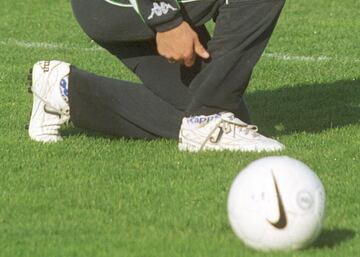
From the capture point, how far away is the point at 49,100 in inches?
252

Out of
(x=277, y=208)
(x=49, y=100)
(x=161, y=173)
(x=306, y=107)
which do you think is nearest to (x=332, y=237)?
(x=277, y=208)

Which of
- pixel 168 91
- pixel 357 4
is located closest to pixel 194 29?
pixel 168 91

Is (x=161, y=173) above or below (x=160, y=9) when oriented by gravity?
below

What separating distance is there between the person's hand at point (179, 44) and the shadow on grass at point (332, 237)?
1512 millimetres

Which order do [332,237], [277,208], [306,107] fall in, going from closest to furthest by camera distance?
[277,208] → [332,237] → [306,107]

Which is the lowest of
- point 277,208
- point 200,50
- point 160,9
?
point 200,50

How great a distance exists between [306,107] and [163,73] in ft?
4.00

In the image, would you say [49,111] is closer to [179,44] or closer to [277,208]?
[179,44]

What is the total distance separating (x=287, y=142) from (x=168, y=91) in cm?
69

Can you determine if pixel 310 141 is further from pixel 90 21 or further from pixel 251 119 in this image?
pixel 90 21

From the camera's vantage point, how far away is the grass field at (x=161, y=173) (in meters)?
4.53

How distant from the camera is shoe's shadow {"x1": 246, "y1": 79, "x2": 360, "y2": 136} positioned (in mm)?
6805

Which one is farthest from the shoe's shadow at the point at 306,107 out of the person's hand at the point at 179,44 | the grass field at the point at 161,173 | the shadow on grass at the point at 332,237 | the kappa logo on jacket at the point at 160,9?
the shadow on grass at the point at 332,237

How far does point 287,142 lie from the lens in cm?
630
